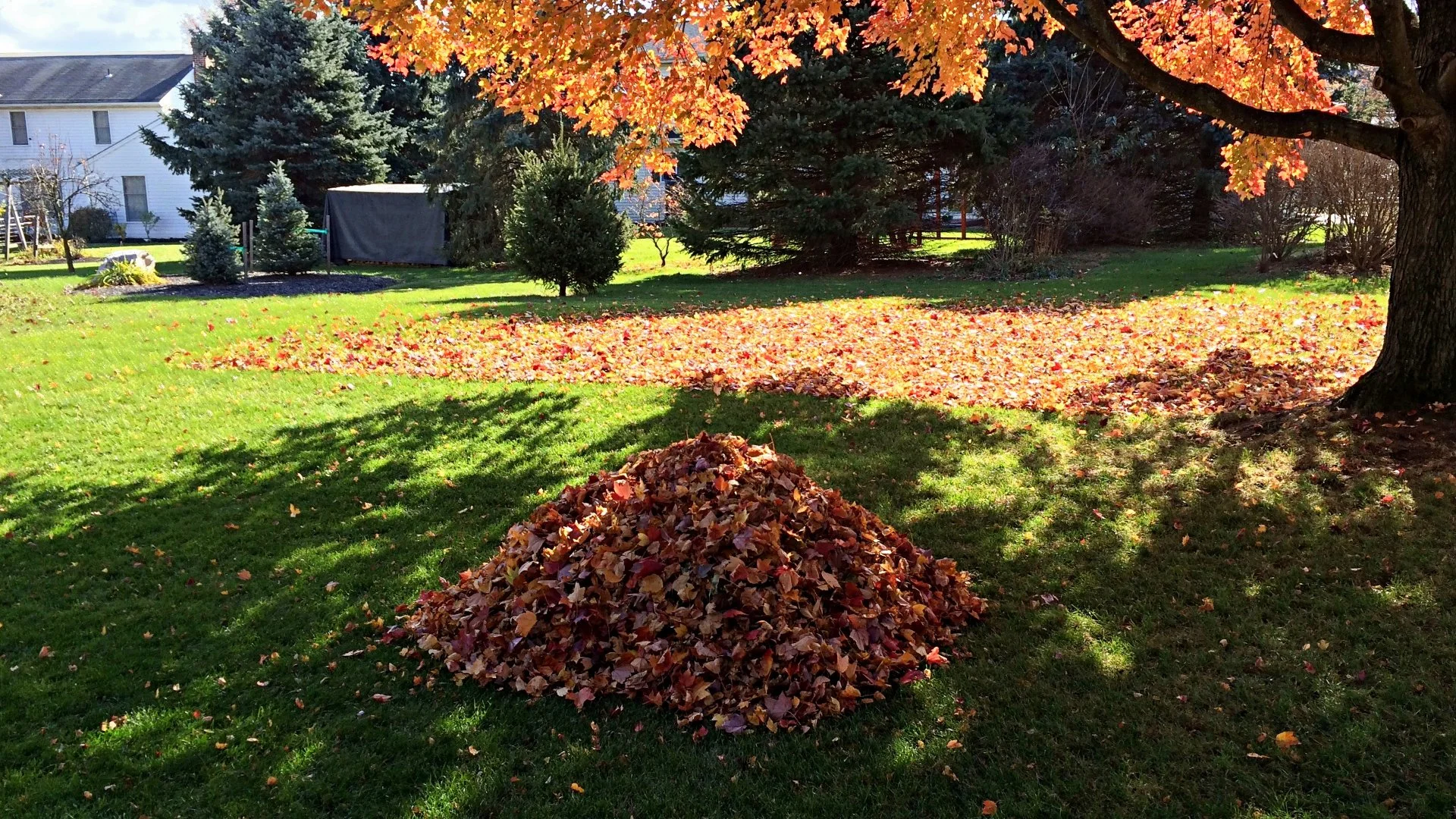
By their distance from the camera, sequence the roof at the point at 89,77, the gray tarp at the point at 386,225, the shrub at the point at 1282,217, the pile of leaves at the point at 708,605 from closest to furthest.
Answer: the pile of leaves at the point at 708,605 → the shrub at the point at 1282,217 → the gray tarp at the point at 386,225 → the roof at the point at 89,77

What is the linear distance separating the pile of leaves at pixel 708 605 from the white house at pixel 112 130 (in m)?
36.9

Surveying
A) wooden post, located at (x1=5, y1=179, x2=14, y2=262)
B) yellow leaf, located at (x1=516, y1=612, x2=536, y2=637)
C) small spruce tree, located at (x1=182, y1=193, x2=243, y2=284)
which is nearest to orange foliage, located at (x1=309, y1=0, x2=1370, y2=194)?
yellow leaf, located at (x1=516, y1=612, x2=536, y2=637)

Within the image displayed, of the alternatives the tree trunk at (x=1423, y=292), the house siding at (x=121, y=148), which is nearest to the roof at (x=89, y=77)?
the house siding at (x=121, y=148)

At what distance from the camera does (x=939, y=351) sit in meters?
9.12

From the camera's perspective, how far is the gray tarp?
2384 centimetres

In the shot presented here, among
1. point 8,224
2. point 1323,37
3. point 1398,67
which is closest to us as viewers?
point 1398,67

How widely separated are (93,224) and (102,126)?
4798 millimetres

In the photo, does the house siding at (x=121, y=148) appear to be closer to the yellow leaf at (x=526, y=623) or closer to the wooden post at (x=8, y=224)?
the wooden post at (x=8, y=224)

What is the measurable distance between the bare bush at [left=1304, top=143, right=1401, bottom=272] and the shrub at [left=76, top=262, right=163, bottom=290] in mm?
20982

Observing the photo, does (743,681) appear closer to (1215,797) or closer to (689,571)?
A: (689,571)

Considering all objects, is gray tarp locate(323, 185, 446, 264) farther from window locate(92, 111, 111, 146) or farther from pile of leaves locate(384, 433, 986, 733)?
pile of leaves locate(384, 433, 986, 733)

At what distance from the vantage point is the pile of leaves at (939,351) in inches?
287

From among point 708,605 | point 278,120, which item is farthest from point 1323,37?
point 278,120

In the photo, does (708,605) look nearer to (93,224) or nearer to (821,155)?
(821,155)
